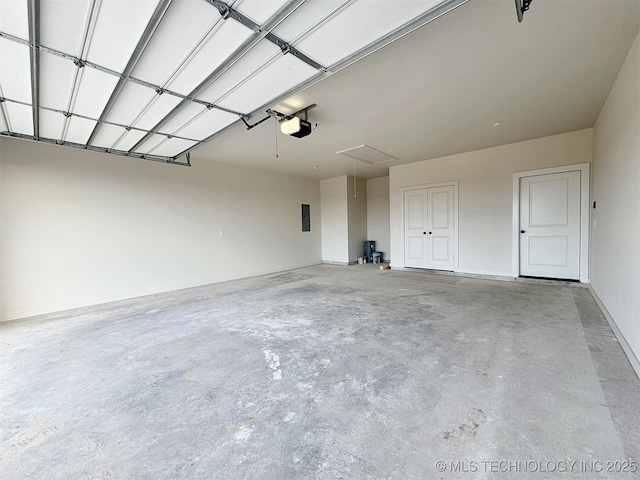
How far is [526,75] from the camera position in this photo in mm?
2830

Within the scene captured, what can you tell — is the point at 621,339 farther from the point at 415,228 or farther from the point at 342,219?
the point at 342,219

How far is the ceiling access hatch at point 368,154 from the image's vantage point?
5.38 meters

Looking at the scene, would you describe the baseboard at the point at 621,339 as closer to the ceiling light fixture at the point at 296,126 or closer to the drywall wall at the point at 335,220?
the ceiling light fixture at the point at 296,126

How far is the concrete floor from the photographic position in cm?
135

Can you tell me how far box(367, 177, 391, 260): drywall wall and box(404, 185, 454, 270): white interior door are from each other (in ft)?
5.68

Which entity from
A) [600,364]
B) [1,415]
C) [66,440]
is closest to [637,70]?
[600,364]

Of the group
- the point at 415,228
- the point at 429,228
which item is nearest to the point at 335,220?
the point at 415,228

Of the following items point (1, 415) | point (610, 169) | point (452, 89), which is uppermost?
point (452, 89)

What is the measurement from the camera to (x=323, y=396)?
1.87 metres

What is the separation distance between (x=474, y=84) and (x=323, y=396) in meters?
3.52

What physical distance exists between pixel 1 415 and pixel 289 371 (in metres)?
1.94

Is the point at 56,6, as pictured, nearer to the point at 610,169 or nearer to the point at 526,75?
the point at 526,75

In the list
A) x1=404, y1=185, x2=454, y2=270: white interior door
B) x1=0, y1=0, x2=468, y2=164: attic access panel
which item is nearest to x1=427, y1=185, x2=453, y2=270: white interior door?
x1=404, y1=185, x2=454, y2=270: white interior door

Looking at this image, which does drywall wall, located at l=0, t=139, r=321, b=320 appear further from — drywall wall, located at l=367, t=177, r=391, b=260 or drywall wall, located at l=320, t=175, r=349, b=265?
drywall wall, located at l=367, t=177, r=391, b=260
